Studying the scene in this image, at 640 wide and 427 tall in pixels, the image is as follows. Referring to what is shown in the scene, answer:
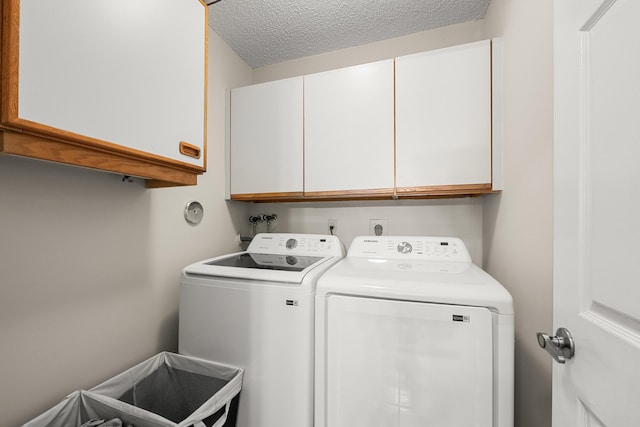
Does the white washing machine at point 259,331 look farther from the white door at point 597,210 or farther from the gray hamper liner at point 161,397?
the white door at point 597,210

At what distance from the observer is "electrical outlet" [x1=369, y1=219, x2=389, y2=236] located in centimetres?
182

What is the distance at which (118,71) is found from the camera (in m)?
0.77

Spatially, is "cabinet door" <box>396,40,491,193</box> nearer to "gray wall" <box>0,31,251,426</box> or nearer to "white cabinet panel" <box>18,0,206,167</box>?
"white cabinet panel" <box>18,0,206,167</box>

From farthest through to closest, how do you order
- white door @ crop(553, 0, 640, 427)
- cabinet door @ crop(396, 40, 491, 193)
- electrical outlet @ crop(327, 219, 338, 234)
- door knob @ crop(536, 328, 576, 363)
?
electrical outlet @ crop(327, 219, 338, 234) → cabinet door @ crop(396, 40, 491, 193) → door knob @ crop(536, 328, 576, 363) → white door @ crop(553, 0, 640, 427)

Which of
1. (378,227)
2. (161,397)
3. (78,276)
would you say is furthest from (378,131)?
(161,397)

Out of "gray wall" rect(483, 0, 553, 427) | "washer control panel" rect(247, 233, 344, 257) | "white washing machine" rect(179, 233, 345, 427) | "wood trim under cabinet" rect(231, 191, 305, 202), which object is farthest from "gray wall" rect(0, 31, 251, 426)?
"gray wall" rect(483, 0, 553, 427)

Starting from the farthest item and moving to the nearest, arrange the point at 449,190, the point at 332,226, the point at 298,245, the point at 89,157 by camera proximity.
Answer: the point at 332,226
the point at 298,245
the point at 449,190
the point at 89,157

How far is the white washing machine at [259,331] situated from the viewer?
1038mm

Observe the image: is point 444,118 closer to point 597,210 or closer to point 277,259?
point 597,210

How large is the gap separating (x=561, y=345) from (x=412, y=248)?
0.94m

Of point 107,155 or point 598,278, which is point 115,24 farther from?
point 598,278

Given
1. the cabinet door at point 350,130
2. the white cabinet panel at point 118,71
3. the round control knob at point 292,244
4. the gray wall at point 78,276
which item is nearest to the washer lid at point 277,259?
the round control knob at point 292,244

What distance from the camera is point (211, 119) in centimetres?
168

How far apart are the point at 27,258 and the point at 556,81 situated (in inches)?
67.7
